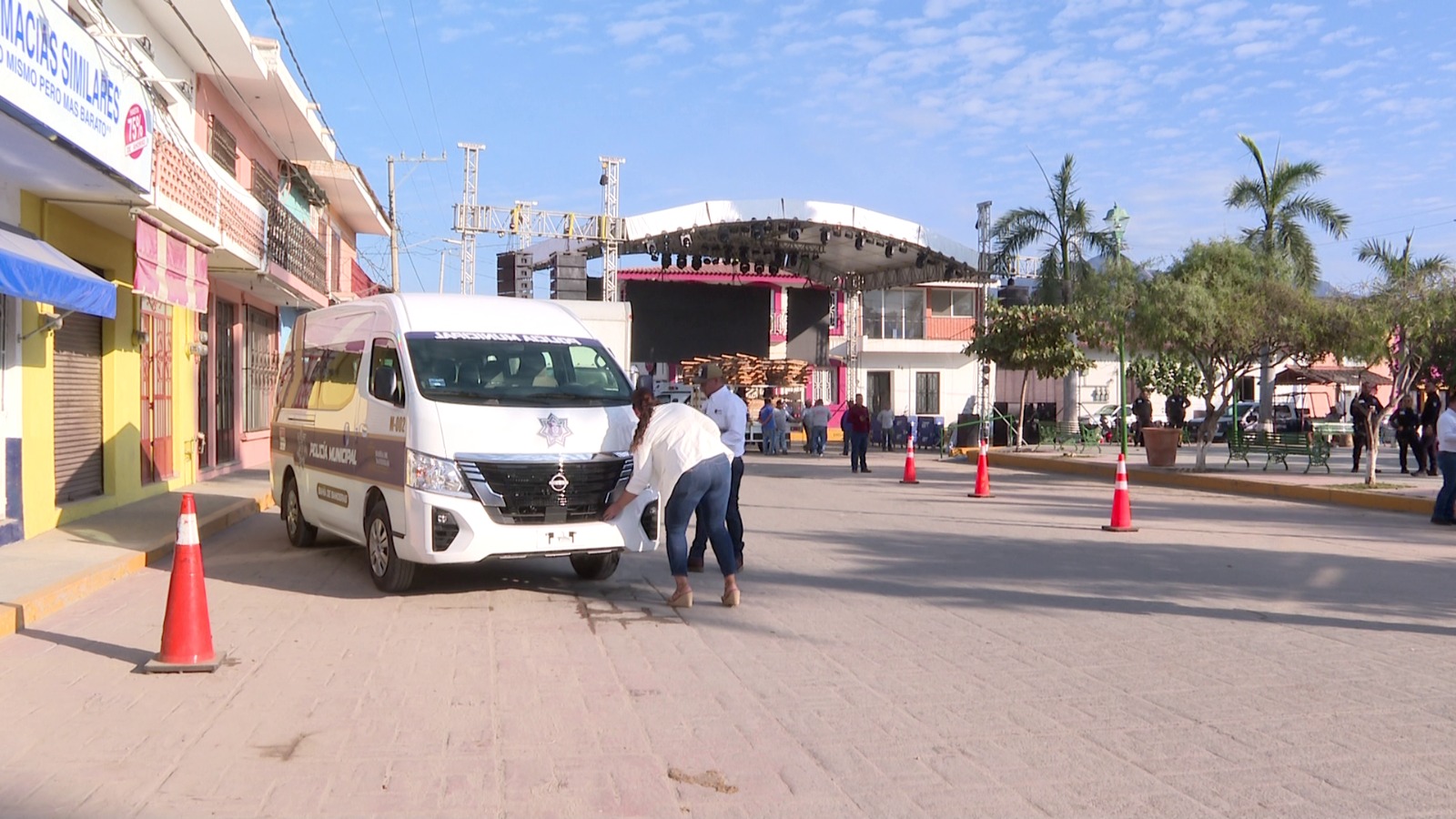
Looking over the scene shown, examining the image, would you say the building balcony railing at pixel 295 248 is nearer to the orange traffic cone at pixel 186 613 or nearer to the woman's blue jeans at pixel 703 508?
the woman's blue jeans at pixel 703 508

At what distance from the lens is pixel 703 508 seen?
845cm

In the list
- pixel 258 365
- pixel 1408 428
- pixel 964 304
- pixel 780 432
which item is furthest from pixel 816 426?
pixel 964 304

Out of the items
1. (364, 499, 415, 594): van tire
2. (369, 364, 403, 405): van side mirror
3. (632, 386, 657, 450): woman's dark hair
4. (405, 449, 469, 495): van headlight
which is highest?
(369, 364, 403, 405): van side mirror

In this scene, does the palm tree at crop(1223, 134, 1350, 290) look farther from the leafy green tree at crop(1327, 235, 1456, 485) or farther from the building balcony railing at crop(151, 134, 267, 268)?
the building balcony railing at crop(151, 134, 267, 268)

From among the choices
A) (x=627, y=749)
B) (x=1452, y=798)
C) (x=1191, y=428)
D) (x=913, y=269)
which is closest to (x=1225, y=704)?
(x=1452, y=798)

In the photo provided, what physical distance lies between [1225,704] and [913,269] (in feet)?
104

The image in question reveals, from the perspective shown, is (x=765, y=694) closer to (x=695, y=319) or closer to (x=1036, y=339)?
(x=1036, y=339)

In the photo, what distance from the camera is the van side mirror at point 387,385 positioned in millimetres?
8930

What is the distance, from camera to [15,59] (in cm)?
905

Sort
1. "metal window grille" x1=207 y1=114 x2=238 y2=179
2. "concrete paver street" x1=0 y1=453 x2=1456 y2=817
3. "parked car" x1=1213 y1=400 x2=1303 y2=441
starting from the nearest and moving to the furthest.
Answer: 1. "concrete paver street" x1=0 y1=453 x2=1456 y2=817
2. "metal window grille" x1=207 y1=114 x2=238 y2=179
3. "parked car" x1=1213 y1=400 x2=1303 y2=441

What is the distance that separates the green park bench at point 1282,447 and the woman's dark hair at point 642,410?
55.3 ft

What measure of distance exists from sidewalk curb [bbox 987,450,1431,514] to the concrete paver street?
644 centimetres

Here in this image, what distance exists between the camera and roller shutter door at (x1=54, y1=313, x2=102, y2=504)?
13203 millimetres

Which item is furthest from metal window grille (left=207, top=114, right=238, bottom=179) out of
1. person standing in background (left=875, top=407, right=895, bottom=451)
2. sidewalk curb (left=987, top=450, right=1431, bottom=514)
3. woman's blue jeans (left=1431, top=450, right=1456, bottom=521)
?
person standing in background (left=875, top=407, right=895, bottom=451)
